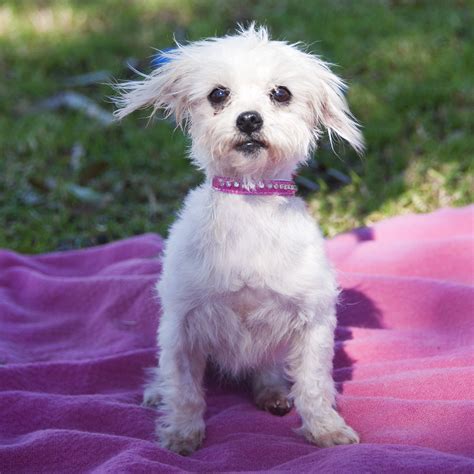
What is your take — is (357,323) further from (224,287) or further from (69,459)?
(69,459)

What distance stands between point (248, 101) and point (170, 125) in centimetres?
305

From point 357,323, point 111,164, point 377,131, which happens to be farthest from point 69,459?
point 377,131

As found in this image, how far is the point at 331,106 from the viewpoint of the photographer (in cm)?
262

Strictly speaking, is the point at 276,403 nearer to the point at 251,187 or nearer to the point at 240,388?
the point at 240,388

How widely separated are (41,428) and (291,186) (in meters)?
1.12

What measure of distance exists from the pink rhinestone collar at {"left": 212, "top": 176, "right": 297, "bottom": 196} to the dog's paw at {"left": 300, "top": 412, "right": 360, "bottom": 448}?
2.35 ft

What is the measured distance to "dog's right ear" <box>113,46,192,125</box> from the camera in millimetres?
2592

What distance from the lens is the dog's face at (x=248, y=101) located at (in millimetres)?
2406

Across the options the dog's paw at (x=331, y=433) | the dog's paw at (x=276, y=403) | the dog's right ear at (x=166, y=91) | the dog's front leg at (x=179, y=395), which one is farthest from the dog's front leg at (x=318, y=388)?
the dog's right ear at (x=166, y=91)

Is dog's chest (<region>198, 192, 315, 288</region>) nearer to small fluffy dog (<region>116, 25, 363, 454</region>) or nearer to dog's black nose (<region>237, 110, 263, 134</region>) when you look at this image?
small fluffy dog (<region>116, 25, 363, 454</region>)

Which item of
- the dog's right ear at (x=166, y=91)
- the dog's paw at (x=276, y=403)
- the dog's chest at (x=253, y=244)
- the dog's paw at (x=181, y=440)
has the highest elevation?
the dog's right ear at (x=166, y=91)

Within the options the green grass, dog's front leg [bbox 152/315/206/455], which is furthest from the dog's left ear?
the green grass

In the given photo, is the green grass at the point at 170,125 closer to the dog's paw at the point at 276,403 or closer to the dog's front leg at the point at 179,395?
the dog's paw at the point at 276,403

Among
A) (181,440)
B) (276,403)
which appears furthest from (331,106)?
(181,440)
